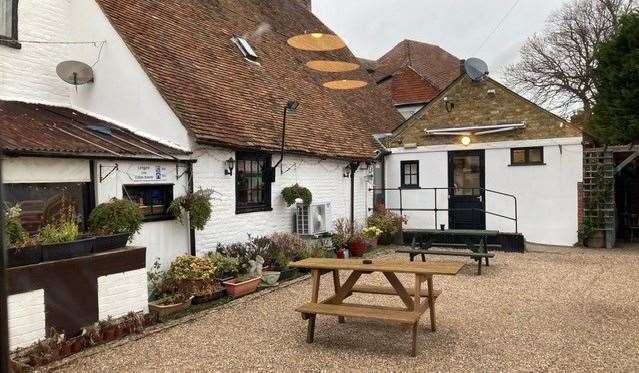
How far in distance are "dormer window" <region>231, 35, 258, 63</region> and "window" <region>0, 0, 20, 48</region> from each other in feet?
18.6

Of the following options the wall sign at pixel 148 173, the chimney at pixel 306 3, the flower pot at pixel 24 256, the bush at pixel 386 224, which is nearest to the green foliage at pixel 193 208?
the wall sign at pixel 148 173

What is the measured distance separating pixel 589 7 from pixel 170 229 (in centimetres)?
2468

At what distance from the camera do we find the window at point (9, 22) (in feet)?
27.4

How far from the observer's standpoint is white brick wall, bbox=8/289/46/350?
17.2 feet

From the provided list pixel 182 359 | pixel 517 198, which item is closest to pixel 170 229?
pixel 182 359

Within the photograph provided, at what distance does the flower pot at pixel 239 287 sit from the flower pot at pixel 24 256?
3.24 m

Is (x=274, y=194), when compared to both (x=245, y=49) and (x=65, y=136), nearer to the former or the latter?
(x=245, y=49)

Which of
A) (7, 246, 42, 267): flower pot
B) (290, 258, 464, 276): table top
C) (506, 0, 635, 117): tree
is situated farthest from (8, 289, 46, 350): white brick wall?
(506, 0, 635, 117): tree

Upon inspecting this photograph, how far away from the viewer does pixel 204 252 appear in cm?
927

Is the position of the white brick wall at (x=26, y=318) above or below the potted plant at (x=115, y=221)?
below

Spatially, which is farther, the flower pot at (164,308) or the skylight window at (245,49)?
the skylight window at (245,49)

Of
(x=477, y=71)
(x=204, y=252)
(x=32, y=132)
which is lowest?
(x=204, y=252)

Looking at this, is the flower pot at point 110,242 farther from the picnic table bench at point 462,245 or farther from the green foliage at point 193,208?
the picnic table bench at point 462,245

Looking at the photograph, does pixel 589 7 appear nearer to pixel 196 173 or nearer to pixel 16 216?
pixel 196 173
